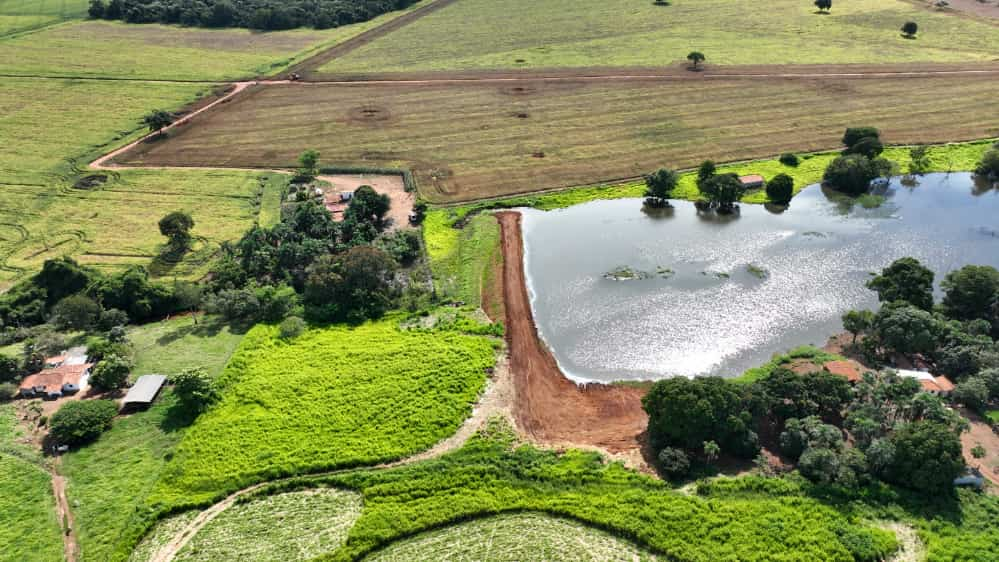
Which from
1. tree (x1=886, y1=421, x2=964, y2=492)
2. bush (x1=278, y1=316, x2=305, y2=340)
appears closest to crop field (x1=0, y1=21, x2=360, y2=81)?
bush (x1=278, y1=316, x2=305, y2=340)

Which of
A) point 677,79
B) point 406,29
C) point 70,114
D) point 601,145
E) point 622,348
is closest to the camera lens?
point 622,348

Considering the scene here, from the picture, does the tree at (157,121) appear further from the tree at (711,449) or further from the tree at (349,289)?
the tree at (711,449)

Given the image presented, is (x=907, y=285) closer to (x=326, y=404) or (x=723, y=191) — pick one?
(x=723, y=191)

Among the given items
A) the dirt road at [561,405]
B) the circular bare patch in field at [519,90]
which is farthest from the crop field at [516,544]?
the circular bare patch in field at [519,90]

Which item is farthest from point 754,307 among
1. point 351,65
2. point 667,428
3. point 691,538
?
point 351,65

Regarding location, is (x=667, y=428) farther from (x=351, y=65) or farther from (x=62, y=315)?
(x=351, y=65)

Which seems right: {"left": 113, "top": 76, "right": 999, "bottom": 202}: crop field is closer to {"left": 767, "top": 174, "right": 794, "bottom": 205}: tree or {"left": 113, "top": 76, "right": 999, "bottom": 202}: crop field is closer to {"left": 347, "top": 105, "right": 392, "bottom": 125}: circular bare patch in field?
{"left": 347, "top": 105, "right": 392, "bottom": 125}: circular bare patch in field

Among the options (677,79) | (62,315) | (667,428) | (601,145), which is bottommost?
(667,428)
